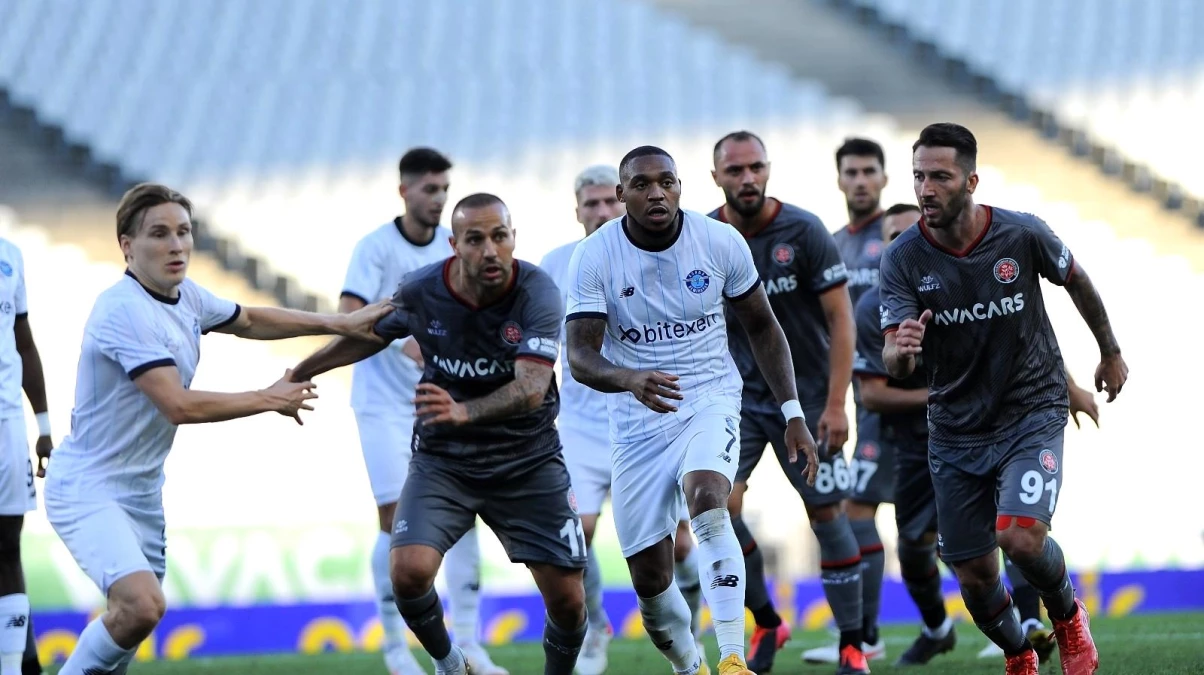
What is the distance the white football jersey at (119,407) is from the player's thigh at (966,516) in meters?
3.15

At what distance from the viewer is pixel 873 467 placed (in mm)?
9469

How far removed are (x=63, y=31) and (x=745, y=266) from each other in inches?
684

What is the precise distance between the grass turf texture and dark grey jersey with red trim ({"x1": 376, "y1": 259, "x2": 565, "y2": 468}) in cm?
263

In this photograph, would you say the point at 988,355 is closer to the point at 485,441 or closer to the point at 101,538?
the point at 485,441

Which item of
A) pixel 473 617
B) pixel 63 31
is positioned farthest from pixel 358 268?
pixel 63 31

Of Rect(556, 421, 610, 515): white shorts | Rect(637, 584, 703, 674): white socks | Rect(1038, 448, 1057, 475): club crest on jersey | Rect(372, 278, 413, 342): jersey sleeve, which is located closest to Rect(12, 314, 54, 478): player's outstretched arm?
Rect(372, 278, 413, 342): jersey sleeve

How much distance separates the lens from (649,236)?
22.0 ft

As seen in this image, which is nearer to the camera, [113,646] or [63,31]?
[113,646]

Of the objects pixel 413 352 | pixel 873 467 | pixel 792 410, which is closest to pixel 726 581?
pixel 792 410

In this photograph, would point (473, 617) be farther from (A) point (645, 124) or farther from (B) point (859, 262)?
(A) point (645, 124)

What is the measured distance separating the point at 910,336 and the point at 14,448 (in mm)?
4144

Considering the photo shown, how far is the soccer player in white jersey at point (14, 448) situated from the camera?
7312mm

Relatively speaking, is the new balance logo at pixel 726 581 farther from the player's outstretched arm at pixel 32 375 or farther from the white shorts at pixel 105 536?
the player's outstretched arm at pixel 32 375

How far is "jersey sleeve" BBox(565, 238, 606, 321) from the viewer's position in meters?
6.64
